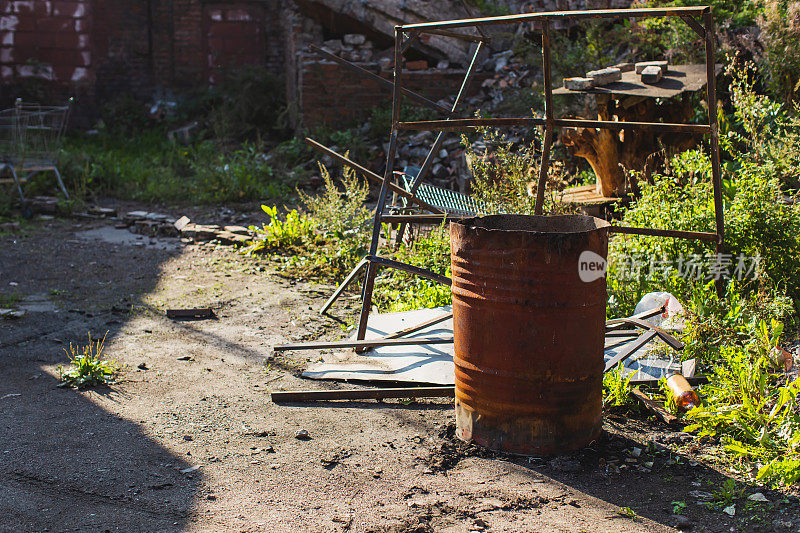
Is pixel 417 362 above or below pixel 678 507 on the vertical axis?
above

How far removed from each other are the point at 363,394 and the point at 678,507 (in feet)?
5.19

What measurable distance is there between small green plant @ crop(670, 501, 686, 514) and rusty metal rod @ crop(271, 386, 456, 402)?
1.25 meters

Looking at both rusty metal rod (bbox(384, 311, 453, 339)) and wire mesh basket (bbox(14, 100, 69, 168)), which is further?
wire mesh basket (bbox(14, 100, 69, 168))

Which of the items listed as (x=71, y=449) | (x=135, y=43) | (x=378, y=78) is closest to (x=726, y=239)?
(x=378, y=78)

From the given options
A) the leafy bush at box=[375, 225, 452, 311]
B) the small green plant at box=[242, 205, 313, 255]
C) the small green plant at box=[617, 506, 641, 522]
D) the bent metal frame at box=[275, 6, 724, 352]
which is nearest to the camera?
the small green plant at box=[617, 506, 641, 522]

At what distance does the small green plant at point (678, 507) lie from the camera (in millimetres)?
2506

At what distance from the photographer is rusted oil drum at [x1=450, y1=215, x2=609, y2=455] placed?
2764mm

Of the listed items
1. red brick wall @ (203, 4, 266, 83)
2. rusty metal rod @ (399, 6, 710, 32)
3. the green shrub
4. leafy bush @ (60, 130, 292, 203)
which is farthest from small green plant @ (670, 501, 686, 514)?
red brick wall @ (203, 4, 266, 83)

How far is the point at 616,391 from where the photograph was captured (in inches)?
133

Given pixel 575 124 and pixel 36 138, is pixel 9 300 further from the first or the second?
pixel 575 124

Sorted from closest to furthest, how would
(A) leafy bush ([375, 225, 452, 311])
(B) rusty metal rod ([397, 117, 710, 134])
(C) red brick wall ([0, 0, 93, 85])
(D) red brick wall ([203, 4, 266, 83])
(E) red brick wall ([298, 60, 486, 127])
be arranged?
(B) rusty metal rod ([397, 117, 710, 134]) < (A) leafy bush ([375, 225, 452, 311]) < (E) red brick wall ([298, 60, 486, 127]) < (C) red brick wall ([0, 0, 93, 85]) < (D) red brick wall ([203, 4, 266, 83])

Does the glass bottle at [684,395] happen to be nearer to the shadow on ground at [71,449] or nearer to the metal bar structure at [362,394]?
the metal bar structure at [362,394]

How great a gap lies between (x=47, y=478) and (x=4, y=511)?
26 centimetres

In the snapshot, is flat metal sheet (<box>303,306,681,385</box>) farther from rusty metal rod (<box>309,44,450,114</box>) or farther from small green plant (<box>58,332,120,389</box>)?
rusty metal rod (<box>309,44,450,114</box>)
